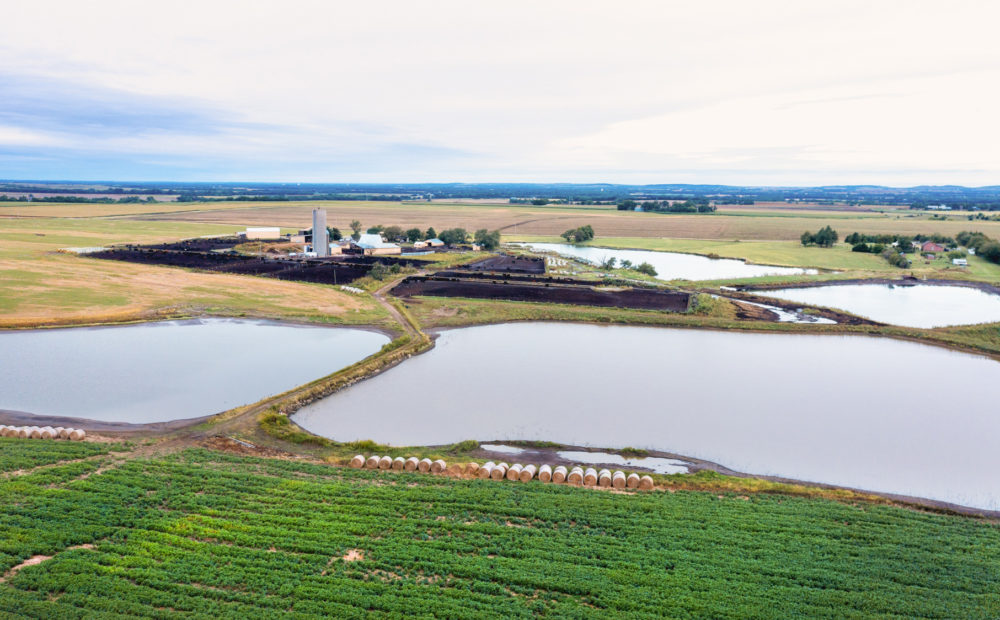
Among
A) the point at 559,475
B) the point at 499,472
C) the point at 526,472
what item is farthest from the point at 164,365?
the point at 559,475

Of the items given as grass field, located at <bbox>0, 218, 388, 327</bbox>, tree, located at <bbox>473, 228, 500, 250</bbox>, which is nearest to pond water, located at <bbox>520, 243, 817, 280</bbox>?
tree, located at <bbox>473, 228, 500, 250</bbox>

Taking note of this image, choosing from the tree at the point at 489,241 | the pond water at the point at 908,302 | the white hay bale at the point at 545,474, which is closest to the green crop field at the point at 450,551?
the white hay bale at the point at 545,474

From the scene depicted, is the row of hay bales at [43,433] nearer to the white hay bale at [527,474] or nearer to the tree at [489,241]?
the white hay bale at [527,474]

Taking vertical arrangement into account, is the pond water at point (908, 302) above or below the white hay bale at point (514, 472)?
above

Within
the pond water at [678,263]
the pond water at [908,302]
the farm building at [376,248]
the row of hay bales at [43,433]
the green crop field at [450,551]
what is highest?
the farm building at [376,248]

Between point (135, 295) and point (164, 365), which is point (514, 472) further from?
point (135, 295)

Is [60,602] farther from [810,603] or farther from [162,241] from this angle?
[162,241]

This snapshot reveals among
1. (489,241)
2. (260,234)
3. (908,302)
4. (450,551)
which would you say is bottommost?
(450,551)
